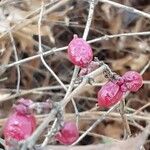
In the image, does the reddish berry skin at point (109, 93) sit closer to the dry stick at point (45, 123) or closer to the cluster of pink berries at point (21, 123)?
the dry stick at point (45, 123)

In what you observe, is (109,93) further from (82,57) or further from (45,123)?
(45,123)

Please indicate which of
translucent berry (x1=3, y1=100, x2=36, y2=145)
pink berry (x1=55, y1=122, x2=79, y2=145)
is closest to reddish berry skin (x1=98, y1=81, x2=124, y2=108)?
pink berry (x1=55, y1=122, x2=79, y2=145)

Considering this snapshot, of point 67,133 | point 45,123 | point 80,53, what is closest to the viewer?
point 45,123

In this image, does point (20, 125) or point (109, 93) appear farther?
point (109, 93)

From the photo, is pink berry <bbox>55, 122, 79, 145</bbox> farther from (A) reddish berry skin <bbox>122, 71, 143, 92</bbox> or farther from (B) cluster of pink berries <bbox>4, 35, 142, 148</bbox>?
(A) reddish berry skin <bbox>122, 71, 143, 92</bbox>

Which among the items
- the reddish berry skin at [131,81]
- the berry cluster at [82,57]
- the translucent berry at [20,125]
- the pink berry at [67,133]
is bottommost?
the pink berry at [67,133]

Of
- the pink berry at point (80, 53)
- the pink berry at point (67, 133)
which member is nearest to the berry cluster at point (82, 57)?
the pink berry at point (80, 53)

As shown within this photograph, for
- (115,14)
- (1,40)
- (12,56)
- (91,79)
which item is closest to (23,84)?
(12,56)

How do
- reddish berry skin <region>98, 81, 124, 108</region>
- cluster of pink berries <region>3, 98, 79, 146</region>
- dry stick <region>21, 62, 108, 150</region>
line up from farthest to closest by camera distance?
reddish berry skin <region>98, 81, 124, 108</region> → cluster of pink berries <region>3, 98, 79, 146</region> → dry stick <region>21, 62, 108, 150</region>

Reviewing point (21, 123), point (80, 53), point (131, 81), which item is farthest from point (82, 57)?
point (21, 123)
